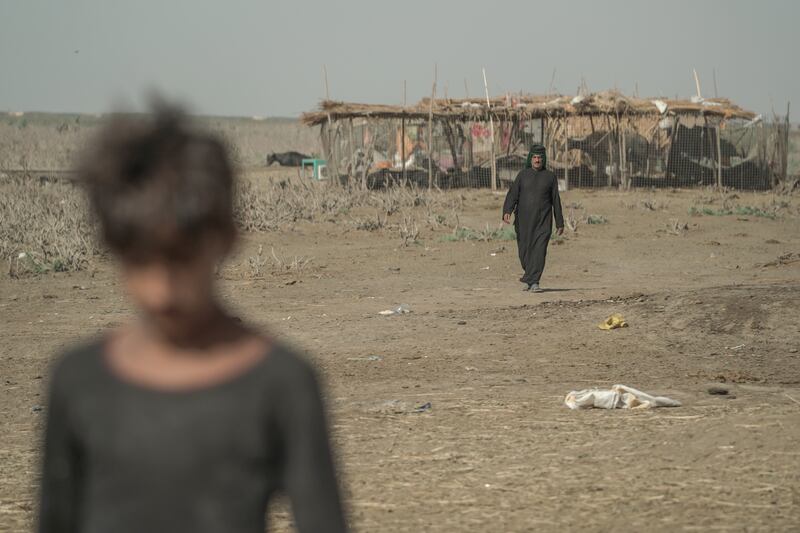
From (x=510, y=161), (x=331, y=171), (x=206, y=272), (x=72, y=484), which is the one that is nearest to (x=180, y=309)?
(x=206, y=272)

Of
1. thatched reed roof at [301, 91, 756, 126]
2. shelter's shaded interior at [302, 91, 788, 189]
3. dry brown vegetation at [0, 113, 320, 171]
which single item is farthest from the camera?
dry brown vegetation at [0, 113, 320, 171]

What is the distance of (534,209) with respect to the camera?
44.2 ft

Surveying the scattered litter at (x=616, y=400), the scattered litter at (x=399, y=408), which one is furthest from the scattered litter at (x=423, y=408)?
the scattered litter at (x=616, y=400)

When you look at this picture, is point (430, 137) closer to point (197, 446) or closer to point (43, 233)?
point (43, 233)

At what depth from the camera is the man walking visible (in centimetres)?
1347

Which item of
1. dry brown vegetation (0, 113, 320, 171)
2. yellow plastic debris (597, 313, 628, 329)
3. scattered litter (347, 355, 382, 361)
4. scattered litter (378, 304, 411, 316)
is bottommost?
scattered litter (378, 304, 411, 316)

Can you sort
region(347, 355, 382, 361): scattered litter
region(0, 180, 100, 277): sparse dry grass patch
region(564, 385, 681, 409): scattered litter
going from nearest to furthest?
region(564, 385, 681, 409): scattered litter, region(347, 355, 382, 361): scattered litter, region(0, 180, 100, 277): sparse dry grass patch

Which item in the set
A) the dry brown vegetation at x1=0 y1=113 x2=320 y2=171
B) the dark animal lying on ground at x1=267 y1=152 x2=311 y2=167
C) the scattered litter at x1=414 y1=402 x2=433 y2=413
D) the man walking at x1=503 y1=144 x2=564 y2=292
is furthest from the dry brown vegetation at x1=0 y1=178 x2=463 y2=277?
the dark animal lying on ground at x1=267 y1=152 x2=311 y2=167

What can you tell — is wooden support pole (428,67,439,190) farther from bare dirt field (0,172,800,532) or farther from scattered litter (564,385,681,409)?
scattered litter (564,385,681,409)

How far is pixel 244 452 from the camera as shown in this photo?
5.60 ft

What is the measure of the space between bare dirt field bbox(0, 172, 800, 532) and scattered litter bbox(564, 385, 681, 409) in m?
0.10

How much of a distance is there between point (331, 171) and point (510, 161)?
15.3 ft

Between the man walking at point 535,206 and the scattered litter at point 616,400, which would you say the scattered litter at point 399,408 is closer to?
the scattered litter at point 616,400

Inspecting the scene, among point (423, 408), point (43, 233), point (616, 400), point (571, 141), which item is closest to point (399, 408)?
point (423, 408)
